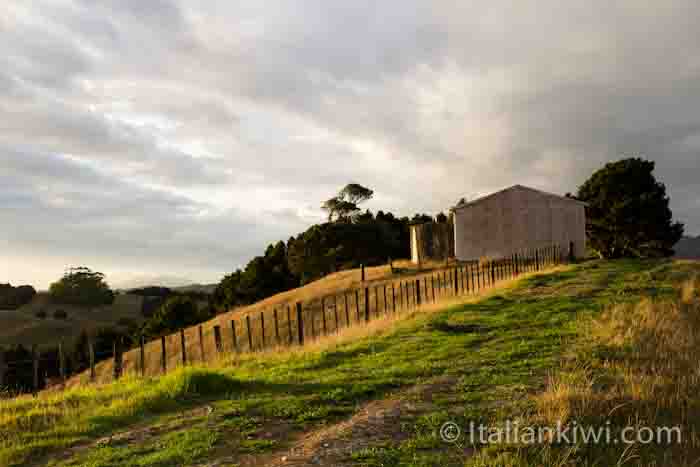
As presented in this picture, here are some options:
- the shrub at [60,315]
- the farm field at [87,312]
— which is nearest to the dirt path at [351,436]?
the farm field at [87,312]

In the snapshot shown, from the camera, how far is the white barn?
43406 millimetres

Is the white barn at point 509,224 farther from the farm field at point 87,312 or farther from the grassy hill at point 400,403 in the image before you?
the grassy hill at point 400,403

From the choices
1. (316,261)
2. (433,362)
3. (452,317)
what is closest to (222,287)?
(316,261)

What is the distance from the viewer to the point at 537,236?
43.5m

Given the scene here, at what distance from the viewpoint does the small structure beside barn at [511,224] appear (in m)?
43.4

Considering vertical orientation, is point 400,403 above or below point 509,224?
below

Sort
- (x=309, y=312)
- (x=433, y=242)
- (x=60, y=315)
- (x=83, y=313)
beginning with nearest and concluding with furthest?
(x=309, y=312), (x=433, y=242), (x=60, y=315), (x=83, y=313)

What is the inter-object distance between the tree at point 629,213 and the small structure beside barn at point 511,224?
1072cm

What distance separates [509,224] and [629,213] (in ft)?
53.9

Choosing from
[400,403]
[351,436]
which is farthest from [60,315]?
[351,436]

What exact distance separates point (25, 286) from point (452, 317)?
104244 mm

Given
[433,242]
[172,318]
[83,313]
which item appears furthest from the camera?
[83,313]

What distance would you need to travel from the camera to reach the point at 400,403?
6.75m

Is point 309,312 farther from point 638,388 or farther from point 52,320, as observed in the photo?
point 52,320
